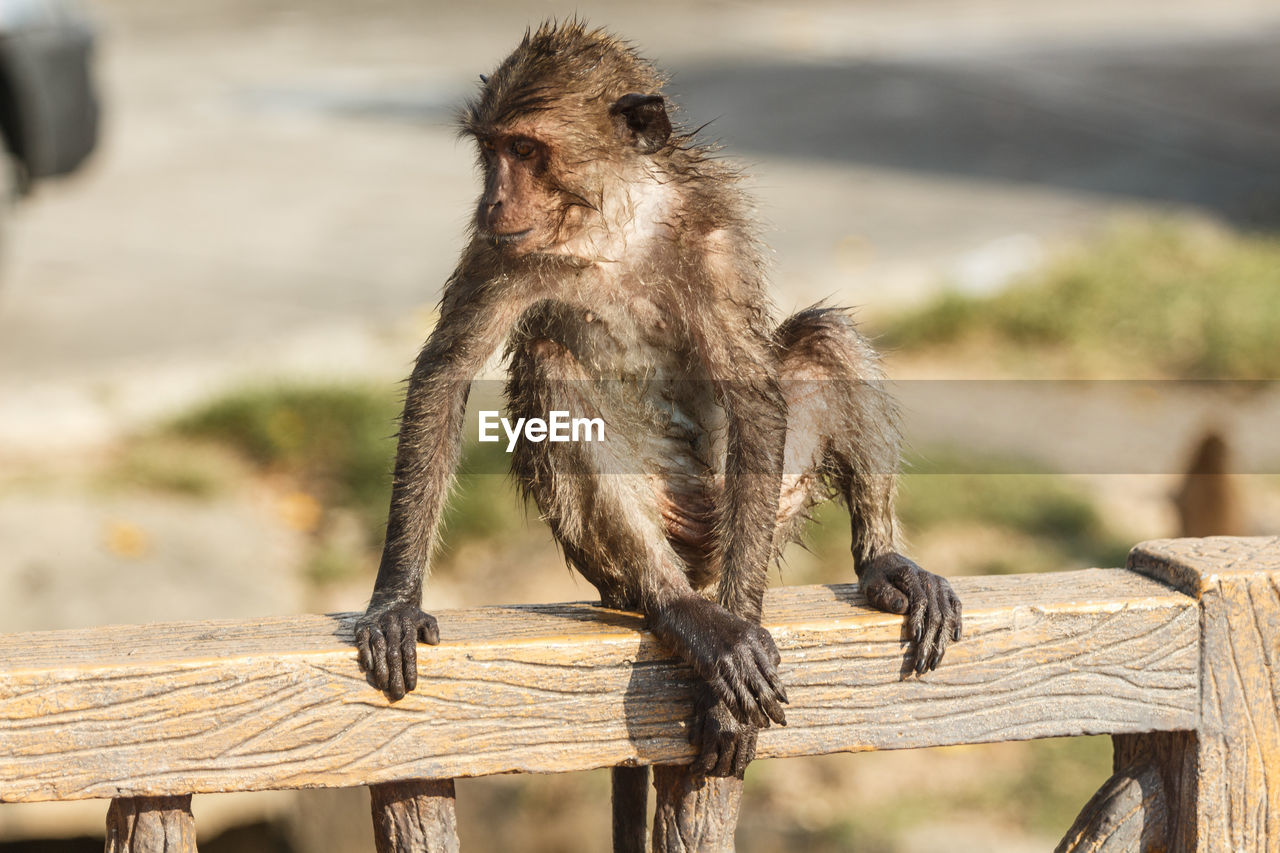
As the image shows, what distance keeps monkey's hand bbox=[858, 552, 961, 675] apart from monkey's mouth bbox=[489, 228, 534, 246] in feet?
2.87

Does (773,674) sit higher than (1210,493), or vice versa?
(773,674)

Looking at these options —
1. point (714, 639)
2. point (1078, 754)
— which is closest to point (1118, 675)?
point (714, 639)

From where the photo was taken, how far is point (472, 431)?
638 cm

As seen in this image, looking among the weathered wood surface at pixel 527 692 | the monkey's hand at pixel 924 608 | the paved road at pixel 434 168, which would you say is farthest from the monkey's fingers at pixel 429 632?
the paved road at pixel 434 168

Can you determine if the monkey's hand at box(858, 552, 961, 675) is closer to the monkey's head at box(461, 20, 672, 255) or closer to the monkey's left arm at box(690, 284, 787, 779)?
the monkey's left arm at box(690, 284, 787, 779)

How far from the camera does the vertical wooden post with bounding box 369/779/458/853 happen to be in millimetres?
2062

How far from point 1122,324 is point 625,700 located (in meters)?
6.26

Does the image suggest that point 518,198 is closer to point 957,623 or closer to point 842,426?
point 842,426

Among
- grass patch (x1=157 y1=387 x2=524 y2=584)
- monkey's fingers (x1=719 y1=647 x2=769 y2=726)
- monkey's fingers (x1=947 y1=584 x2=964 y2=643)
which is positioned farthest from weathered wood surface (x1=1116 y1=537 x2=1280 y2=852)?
grass patch (x1=157 y1=387 x2=524 y2=584)

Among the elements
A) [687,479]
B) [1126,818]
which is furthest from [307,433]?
[1126,818]

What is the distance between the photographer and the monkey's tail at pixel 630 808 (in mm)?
2410

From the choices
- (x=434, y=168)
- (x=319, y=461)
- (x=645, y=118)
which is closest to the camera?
(x=645, y=118)

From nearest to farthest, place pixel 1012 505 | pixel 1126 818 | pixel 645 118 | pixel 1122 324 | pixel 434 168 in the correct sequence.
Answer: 1. pixel 1126 818
2. pixel 645 118
3. pixel 1012 505
4. pixel 1122 324
5. pixel 434 168

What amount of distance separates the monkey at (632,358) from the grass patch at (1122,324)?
4.76m
